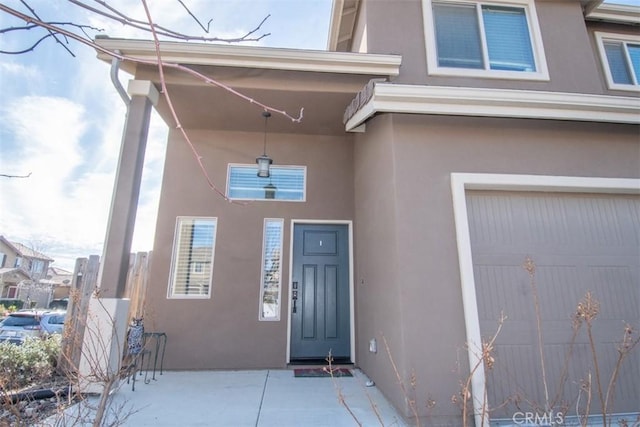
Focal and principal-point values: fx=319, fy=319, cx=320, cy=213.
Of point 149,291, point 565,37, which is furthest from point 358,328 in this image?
point 565,37

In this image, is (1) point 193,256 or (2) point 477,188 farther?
(1) point 193,256

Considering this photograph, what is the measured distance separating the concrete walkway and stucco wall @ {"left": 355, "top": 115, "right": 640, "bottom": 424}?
0.35 metres

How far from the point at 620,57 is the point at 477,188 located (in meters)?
3.83

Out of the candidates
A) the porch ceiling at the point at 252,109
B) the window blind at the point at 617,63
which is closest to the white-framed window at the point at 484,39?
the porch ceiling at the point at 252,109

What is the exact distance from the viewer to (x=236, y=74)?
3.85 metres

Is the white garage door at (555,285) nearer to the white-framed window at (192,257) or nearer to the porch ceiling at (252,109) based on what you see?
the porch ceiling at (252,109)

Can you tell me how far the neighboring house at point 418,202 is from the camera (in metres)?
3.20

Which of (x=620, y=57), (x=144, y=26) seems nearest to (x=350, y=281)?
(x=144, y=26)

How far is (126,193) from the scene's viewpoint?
358 centimetres

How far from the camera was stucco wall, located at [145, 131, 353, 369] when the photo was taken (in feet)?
15.1

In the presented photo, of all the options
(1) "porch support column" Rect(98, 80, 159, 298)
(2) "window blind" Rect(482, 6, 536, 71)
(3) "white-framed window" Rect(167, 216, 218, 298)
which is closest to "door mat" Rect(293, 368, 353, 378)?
(3) "white-framed window" Rect(167, 216, 218, 298)

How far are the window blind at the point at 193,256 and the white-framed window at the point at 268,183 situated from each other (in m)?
0.68

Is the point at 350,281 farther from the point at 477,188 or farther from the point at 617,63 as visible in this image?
the point at 617,63

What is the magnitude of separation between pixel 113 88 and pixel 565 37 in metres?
5.76
